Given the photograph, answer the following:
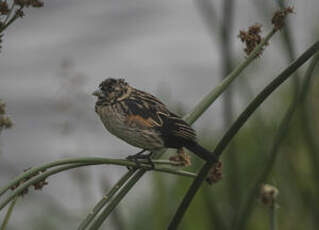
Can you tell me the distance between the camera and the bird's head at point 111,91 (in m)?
1.67

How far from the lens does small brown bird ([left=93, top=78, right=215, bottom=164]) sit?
149cm

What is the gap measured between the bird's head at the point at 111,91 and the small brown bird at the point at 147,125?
0.03 meters

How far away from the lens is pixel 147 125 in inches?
60.0

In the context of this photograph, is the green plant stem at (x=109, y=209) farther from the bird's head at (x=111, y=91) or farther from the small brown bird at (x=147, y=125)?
the bird's head at (x=111, y=91)

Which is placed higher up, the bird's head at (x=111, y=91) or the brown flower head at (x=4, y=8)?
the brown flower head at (x=4, y=8)

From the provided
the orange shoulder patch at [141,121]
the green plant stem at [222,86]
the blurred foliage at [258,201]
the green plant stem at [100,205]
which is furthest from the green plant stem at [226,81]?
the blurred foliage at [258,201]

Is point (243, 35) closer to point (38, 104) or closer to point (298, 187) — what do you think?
point (298, 187)

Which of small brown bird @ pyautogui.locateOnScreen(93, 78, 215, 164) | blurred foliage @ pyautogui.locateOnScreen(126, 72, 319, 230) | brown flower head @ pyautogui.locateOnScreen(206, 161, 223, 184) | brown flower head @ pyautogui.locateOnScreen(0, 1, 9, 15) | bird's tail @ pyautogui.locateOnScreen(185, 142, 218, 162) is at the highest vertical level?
brown flower head @ pyautogui.locateOnScreen(0, 1, 9, 15)

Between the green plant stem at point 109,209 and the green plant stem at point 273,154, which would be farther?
the green plant stem at point 273,154

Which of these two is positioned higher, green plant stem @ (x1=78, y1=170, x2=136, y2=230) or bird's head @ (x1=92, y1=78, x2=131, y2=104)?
bird's head @ (x1=92, y1=78, x2=131, y2=104)

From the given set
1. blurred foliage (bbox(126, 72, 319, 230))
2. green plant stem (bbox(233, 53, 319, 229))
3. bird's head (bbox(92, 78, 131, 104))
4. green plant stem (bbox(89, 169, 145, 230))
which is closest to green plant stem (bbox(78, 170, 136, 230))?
green plant stem (bbox(89, 169, 145, 230))

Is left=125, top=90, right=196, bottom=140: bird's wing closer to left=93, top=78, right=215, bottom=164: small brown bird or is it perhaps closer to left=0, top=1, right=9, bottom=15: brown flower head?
left=93, top=78, right=215, bottom=164: small brown bird

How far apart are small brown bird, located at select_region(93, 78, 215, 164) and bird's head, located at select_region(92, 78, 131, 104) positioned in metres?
0.03

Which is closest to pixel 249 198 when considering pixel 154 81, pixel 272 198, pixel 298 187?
pixel 272 198
